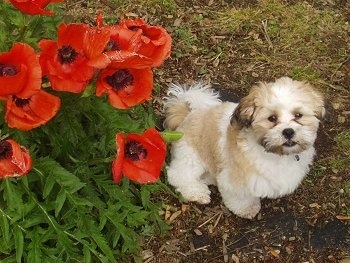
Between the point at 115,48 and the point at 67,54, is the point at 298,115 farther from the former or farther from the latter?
the point at 67,54

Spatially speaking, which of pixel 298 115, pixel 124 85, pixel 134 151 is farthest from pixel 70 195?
pixel 298 115

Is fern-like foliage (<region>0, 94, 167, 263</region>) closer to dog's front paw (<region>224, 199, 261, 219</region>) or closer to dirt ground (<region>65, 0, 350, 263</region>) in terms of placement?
dirt ground (<region>65, 0, 350, 263</region>)

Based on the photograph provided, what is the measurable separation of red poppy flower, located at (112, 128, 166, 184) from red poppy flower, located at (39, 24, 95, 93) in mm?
357

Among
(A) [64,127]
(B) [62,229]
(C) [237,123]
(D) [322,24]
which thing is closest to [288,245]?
(C) [237,123]

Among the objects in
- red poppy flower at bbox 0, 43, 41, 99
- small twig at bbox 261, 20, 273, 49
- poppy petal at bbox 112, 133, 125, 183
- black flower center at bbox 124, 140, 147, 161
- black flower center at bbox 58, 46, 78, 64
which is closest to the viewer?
red poppy flower at bbox 0, 43, 41, 99

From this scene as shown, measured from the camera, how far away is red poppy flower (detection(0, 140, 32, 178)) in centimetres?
252

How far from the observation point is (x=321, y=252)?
459cm

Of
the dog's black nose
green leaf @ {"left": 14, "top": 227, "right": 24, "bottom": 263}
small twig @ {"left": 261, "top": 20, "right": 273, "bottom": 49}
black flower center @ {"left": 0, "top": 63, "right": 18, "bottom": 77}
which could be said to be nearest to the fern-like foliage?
green leaf @ {"left": 14, "top": 227, "right": 24, "bottom": 263}

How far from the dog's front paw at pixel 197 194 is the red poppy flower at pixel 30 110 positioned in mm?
2427

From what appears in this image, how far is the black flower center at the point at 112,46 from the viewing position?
2510mm

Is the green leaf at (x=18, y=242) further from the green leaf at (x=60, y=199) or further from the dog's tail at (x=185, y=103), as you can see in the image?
the dog's tail at (x=185, y=103)

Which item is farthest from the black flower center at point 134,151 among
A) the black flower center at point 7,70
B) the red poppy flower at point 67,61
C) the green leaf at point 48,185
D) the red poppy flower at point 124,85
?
the green leaf at point 48,185

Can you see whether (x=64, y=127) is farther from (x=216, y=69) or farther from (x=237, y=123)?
(x=216, y=69)

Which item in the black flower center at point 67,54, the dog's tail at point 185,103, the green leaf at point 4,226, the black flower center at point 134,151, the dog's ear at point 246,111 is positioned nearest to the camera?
the black flower center at point 67,54
